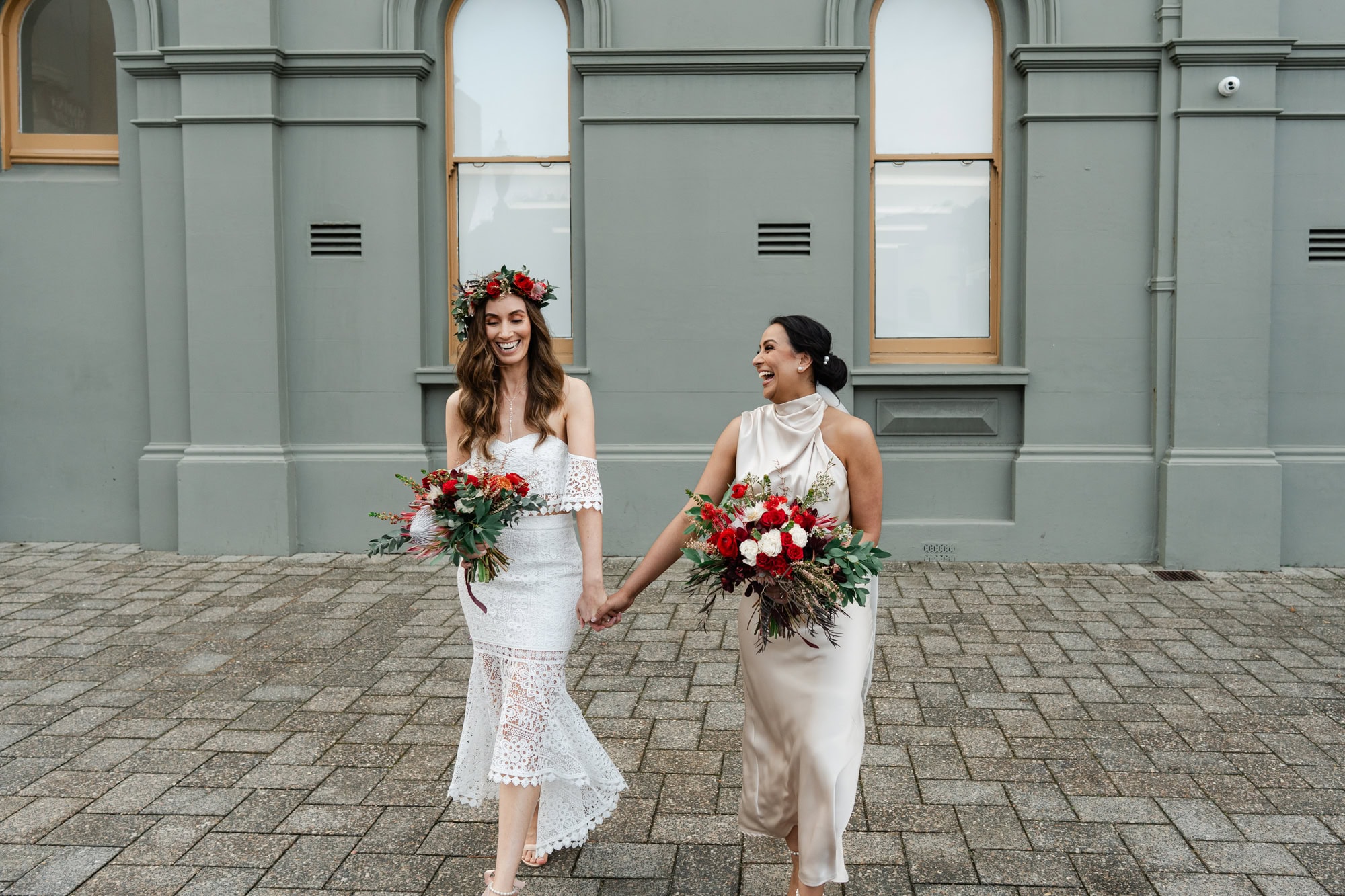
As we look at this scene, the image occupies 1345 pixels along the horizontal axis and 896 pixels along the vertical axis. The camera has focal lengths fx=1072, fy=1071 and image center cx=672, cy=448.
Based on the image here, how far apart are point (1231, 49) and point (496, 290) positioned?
6934mm

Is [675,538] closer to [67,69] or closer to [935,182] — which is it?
[935,182]

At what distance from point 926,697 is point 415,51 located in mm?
6281

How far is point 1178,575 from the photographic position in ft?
26.0

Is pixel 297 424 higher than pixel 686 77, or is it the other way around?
pixel 686 77

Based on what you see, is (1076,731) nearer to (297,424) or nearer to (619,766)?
(619,766)

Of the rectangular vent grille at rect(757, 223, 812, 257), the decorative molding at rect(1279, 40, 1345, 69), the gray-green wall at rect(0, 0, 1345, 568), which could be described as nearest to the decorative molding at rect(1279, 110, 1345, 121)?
the gray-green wall at rect(0, 0, 1345, 568)

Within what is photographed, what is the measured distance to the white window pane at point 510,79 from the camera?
8.87 metres

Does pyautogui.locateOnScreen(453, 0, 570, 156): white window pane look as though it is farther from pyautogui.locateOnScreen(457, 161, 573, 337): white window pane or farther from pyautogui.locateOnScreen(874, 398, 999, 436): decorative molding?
pyautogui.locateOnScreen(874, 398, 999, 436): decorative molding

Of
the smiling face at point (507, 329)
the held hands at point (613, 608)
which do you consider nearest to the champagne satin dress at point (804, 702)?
the held hands at point (613, 608)

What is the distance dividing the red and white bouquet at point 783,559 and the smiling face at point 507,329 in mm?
932

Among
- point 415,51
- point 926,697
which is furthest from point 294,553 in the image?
point 926,697

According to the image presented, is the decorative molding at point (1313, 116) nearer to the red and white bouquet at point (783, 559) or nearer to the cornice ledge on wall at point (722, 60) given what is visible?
the cornice ledge on wall at point (722, 60)

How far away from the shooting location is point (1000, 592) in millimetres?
7391

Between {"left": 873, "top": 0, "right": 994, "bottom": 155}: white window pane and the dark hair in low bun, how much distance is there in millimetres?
5910
